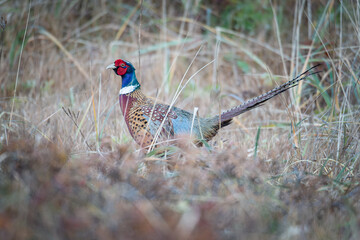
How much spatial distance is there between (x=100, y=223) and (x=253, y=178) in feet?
2.93

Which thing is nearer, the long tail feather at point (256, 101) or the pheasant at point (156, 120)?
the long tail feather at point (256, 101)

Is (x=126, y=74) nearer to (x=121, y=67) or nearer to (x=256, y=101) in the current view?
(x=121, y=67)

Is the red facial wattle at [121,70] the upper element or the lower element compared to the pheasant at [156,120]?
upper

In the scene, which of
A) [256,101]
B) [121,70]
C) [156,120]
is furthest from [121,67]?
[256,101]

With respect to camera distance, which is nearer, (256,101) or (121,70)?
(256,101)

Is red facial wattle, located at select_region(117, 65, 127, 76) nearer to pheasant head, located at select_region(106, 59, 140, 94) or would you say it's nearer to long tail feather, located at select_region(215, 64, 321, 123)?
pheasant head, located at select_region(106, 59, 140, 94)

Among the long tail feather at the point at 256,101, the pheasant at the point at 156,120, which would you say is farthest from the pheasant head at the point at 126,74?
the long tail feather at the point at 256,101

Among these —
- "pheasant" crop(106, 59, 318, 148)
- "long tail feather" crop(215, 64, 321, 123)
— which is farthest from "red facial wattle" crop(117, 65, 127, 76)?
"long tail feather" crop(215, 64, 321, 123)

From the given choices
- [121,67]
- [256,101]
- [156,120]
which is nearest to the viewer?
[256,101]

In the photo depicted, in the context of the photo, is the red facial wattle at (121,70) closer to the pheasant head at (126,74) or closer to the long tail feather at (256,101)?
the pheasant head at (126,74)

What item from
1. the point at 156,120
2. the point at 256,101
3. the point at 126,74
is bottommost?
the point at 156,120

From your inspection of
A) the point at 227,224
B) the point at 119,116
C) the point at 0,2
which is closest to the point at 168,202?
the point at 227,224

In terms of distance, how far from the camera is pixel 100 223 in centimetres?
170

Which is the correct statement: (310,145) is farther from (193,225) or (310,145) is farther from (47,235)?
(47,235)
